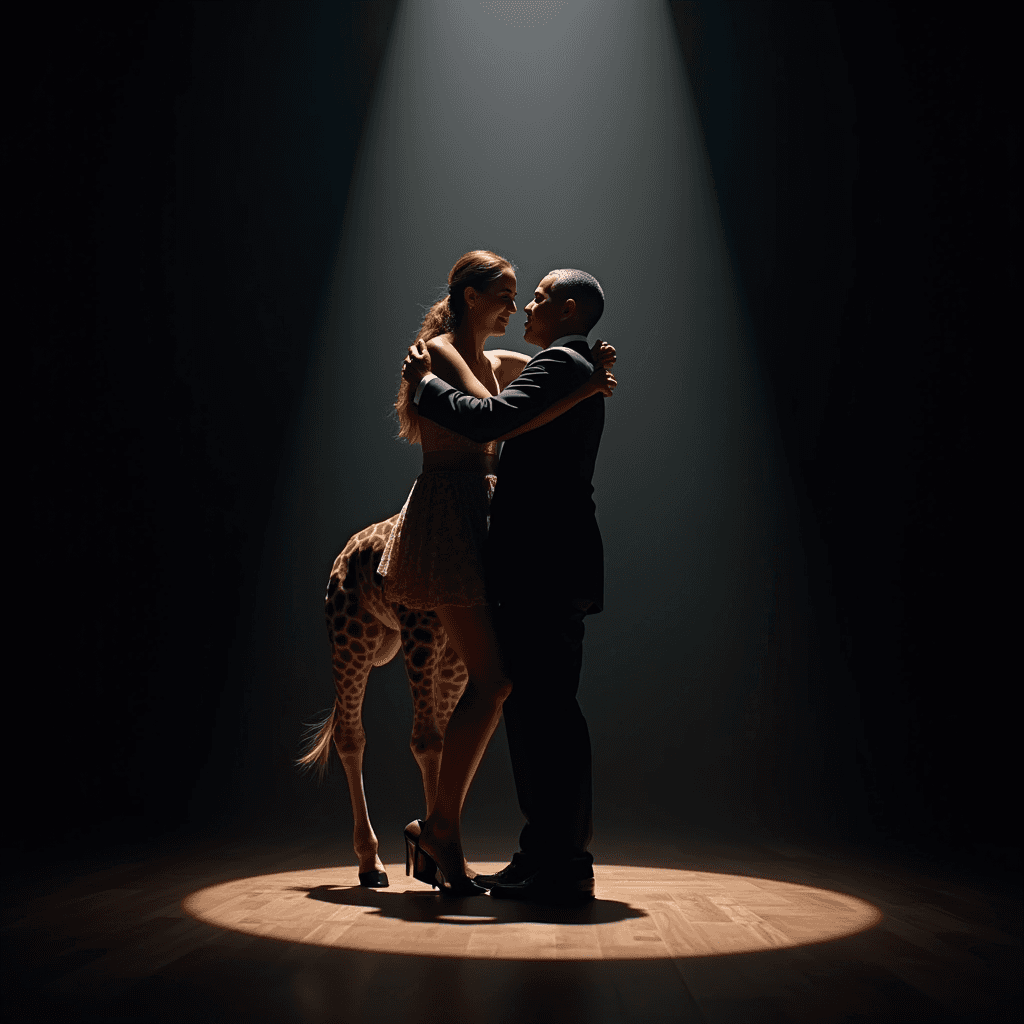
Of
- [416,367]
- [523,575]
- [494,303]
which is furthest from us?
[494,303]

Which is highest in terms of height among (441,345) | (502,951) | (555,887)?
(441,345)

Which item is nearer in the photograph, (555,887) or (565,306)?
(555,887)

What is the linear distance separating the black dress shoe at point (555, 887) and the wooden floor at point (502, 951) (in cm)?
5

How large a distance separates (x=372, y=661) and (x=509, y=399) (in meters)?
1.13

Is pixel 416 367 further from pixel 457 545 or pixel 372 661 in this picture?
pixel 372 661

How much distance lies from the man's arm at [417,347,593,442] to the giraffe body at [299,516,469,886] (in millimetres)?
631

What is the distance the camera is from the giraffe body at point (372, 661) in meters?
3.55

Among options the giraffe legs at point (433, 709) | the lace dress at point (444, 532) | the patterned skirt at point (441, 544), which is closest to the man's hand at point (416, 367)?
the lace dress at point (444, 532)

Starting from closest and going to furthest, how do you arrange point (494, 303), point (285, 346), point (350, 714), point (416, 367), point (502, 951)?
1. point (502, 951)
2. point (416, 367)
3. point (494, 303)
4. point (350, 714)
5. point (285, 346)

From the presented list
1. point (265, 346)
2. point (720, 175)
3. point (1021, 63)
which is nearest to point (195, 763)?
point (265, 346)

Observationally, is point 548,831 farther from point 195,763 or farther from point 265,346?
point 265,346

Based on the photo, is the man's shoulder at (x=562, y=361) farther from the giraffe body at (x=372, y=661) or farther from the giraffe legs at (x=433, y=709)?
the giraffe legs at (x=433, y=709)

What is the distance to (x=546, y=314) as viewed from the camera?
3.42 metres

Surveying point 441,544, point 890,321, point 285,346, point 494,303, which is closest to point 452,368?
point 494,303
